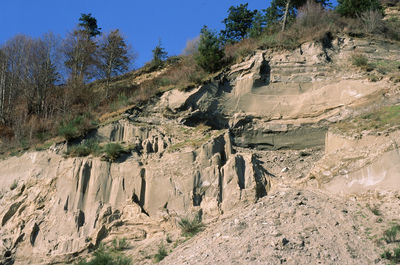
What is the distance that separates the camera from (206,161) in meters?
14.2

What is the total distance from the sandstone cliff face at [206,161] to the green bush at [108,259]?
38cm

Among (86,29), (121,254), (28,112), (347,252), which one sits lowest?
(121,254)

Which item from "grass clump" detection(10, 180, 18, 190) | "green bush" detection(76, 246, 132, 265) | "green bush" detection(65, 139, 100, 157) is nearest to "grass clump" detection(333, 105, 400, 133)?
"green bush" detection(76, 246, 132, 265)

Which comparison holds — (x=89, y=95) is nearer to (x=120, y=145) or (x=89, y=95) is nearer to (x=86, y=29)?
(x=120, y=145)

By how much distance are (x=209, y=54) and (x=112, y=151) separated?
20.0ft

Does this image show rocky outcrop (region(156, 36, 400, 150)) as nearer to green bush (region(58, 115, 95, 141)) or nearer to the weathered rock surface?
green bush (region(58, 115, 95, 141))

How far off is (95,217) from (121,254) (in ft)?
6.47

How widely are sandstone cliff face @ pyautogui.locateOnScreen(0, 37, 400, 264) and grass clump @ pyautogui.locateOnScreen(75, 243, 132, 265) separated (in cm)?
38

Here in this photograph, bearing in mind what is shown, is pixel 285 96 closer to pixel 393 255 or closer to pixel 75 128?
pixel 75 128

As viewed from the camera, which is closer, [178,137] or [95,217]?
[95,217]

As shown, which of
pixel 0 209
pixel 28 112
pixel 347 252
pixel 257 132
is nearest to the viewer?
pixel 347 252

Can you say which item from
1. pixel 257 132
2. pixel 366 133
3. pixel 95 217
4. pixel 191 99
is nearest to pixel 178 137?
pixel 191 99

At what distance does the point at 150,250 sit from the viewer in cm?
1208

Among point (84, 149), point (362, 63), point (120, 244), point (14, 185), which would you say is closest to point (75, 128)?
point (84, 149)
